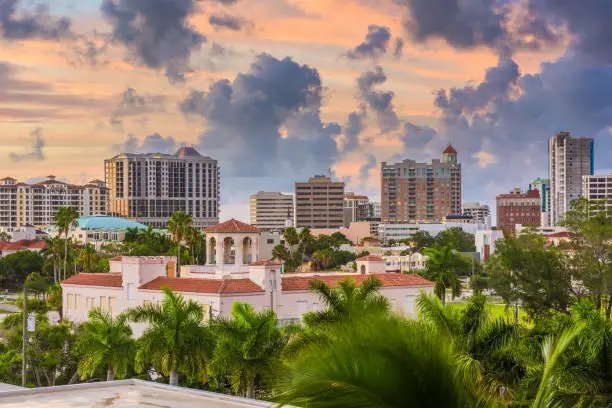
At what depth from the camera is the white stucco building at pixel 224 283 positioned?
160 ft

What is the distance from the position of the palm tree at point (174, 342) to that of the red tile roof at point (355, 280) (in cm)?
1850

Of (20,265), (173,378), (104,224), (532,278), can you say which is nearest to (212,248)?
(532,278)

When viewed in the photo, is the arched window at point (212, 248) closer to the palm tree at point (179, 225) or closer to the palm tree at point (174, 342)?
the palm tree at point (174, 342)

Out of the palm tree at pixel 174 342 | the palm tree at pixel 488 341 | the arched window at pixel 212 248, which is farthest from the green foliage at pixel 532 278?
the palm tree at pixel 488 341

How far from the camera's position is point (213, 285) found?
48406mm

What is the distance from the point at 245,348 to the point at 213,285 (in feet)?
57.5

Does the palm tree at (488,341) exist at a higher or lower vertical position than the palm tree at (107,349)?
higher

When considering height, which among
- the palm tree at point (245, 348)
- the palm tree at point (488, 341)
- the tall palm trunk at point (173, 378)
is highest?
the palm tree at point (488, 341)

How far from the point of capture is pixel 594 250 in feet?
219

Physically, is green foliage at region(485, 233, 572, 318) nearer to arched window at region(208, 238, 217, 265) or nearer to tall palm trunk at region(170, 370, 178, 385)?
arched window at region(208, 238, 217, 265)

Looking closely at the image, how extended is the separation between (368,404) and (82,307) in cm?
5059

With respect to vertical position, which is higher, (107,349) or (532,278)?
(532,278)

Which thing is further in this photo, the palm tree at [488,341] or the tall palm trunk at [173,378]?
the tall palm trunk at [173,378]

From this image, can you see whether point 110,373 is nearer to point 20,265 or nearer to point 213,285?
point 213,285
